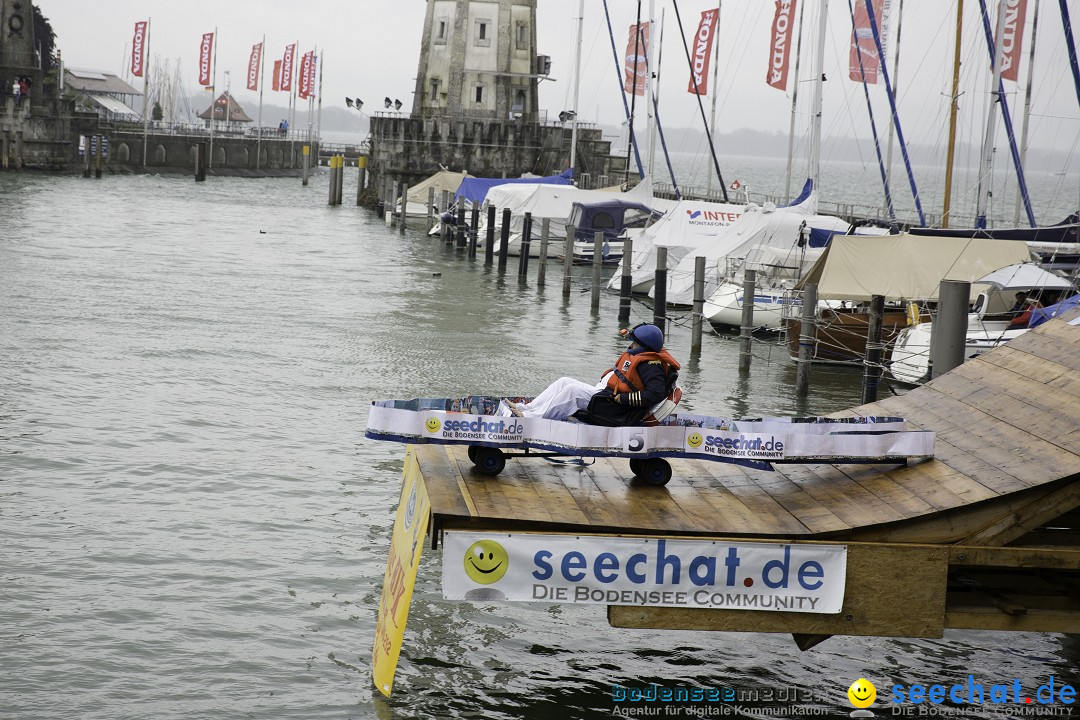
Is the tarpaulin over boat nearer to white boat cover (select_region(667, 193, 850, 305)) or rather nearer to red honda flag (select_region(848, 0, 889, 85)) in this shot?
white boat cover (select_region(667, 193, 850, 305))

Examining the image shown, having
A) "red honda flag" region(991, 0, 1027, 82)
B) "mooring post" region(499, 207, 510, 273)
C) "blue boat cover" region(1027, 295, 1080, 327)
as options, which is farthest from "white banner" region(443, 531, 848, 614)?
"red honda flag" region(991, 0, 1027, 82)

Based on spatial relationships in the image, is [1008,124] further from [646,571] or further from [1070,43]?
[646,571]

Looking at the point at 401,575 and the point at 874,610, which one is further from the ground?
the point at 874,610

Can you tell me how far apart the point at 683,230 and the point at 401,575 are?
2762 cm

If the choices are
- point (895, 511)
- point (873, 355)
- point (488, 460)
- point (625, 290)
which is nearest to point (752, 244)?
point (625, 290)

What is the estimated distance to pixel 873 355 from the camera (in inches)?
744

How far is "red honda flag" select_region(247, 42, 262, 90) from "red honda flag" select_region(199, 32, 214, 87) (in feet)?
20.6

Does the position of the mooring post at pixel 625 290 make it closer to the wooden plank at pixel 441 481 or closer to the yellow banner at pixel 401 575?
the wooden plank at pixel 441 481

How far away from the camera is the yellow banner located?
8219 mm

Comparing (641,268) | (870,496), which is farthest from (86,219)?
(870,496)

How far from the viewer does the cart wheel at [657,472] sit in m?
9.09

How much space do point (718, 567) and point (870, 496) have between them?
1.53 metres

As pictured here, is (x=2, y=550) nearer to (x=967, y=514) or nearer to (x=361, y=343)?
(x=967, y=514)

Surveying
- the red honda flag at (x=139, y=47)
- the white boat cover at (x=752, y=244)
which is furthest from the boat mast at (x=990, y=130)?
the red honda flag at (x=139, y=47)
